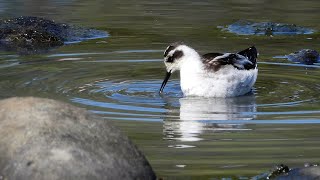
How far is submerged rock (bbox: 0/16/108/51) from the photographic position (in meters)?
17.0

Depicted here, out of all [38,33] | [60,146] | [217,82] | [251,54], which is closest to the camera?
[60,146]

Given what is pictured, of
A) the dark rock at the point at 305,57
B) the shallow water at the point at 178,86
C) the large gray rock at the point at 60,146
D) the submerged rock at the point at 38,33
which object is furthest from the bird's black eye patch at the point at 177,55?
the large gray rock at the point at 60,146

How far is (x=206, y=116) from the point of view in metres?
11.0

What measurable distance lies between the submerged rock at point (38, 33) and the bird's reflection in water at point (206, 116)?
501 centimetres

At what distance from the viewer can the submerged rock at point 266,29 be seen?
17672 mm

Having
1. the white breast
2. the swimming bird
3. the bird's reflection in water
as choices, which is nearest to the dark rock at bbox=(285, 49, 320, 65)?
the swimming bird

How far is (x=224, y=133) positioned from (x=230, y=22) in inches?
352

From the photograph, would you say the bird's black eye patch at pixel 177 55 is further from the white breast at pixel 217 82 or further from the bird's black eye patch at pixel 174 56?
the white breast at pixel 217 82

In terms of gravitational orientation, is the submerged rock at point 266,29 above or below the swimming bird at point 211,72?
below

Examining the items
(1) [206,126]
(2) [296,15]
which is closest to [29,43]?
(2) [296,15]

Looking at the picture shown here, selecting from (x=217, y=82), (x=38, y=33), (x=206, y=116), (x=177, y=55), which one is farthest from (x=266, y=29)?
(x=206, y=116)

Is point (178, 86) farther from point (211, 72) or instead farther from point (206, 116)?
point (206, 116)

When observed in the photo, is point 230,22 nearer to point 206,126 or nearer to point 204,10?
point 204,10

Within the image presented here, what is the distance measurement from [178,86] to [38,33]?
4.39 meters
